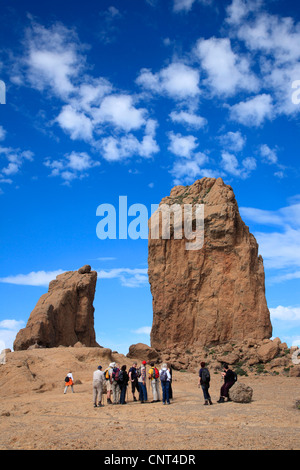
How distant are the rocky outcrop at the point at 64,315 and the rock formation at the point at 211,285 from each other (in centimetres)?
662

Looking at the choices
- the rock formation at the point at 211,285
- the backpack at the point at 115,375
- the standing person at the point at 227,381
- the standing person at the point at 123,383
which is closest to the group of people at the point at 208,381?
the standing person at the point at 227,381

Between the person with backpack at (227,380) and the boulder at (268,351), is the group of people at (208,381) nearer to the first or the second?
the person with backpack at (227,380)

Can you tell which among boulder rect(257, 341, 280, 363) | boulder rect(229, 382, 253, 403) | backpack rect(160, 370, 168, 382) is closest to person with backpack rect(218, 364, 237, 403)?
boulder rect(229, 382, 253, 403)

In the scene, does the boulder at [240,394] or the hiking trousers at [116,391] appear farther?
the hiking trousers at [116,391]

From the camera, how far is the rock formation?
34906 millimetres

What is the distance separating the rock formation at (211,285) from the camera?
115 feet

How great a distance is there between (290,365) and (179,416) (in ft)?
64.1

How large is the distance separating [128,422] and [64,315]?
88.0 ft

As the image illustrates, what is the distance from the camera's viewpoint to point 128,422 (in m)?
11.7

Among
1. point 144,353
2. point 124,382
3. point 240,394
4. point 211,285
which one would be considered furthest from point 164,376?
point 211,285

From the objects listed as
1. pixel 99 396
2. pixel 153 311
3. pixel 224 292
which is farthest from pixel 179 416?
pixel 153 311

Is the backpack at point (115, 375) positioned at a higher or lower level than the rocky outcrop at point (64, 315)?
lower
